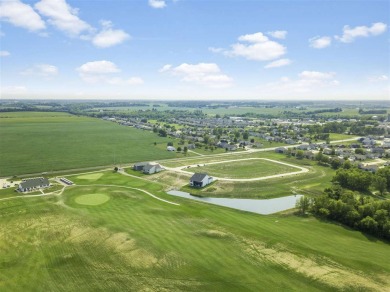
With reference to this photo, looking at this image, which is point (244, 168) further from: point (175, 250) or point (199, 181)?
point (175, 250)

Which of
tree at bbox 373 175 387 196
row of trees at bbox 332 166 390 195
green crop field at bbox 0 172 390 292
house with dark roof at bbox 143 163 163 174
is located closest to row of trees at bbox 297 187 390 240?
green crop field at bbox 0 172 390 292

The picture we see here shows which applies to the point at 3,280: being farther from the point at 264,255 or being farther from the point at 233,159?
the point at 233,159

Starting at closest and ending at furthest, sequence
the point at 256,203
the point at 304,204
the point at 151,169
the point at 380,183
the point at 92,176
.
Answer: the point at 304,204, the point at 256,203, the point at 380,183, the point at 92,176, the point at 151,169

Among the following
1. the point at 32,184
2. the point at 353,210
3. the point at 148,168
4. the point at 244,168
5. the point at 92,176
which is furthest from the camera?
the point at 244,168

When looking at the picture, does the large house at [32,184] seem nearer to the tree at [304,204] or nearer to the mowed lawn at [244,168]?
the mowed lawn at [244,168]

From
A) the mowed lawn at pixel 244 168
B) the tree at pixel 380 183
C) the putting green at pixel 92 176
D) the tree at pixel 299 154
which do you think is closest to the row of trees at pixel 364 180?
the tree at pixel 380 183

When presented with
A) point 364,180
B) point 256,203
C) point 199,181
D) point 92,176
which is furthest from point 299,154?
point 92,176
